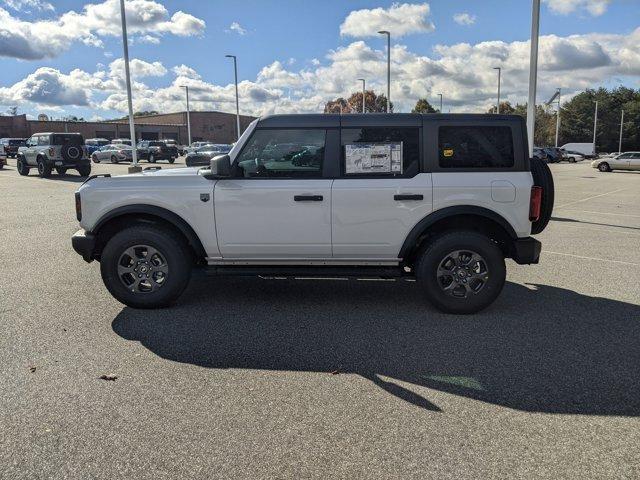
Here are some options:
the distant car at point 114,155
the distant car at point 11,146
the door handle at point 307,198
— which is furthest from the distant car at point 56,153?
the distant car at point 11,146

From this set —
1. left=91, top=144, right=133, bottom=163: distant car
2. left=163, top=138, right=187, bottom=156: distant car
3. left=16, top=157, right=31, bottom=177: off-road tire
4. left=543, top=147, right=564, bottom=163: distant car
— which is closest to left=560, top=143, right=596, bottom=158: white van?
left=543, top=147, right=564, bottom=163: distant car

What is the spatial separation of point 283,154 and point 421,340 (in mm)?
2187

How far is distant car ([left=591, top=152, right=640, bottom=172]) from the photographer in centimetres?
3484

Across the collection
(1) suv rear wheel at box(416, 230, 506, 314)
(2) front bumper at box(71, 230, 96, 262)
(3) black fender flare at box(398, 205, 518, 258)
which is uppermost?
(3) black fender flare at box(398, 205, 518, 258)

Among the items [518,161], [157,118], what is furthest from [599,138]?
[518,161]

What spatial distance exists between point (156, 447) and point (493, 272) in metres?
3.46

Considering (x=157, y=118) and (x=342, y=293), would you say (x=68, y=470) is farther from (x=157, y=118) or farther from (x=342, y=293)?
(x=157, y=118)

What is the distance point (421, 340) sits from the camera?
181 inches

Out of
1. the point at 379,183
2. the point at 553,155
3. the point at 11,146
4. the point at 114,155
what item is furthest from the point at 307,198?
the point at 553,155

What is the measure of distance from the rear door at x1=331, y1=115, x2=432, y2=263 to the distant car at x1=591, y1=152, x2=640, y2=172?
117 ft

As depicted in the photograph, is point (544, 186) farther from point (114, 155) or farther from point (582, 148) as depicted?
point (582, 148)

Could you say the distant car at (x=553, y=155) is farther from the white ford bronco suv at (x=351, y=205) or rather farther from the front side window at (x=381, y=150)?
the front side window at (x=381, y=150)

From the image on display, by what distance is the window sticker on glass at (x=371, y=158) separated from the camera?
5152 mm

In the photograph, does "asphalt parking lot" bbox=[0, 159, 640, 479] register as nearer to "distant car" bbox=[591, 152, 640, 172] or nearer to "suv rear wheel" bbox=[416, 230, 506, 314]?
"suv rear wheel" bbox=[416, 230, 506, 314]
